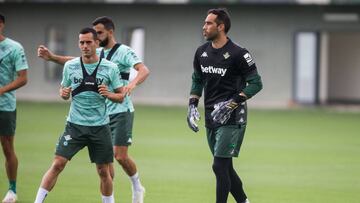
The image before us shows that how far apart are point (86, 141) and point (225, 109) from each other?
5.34 feet

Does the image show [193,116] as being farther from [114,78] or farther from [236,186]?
[114,78]

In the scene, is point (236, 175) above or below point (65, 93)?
below

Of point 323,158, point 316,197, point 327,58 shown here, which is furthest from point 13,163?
point 327,58

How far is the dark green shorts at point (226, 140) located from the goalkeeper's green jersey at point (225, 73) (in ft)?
0.23

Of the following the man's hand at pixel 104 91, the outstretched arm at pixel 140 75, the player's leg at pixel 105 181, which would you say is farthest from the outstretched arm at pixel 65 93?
the outstretched arm at pixel 140 75

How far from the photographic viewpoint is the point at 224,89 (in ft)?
35.6

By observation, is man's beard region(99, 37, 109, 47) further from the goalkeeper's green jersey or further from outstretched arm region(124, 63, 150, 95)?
the goalkeeper's green jersey

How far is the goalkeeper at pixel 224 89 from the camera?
10656 millimetres

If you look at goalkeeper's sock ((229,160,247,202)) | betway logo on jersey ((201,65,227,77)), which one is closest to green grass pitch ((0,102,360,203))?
goalkeeper's sock ((229,160,247,202))

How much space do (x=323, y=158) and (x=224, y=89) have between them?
790cm

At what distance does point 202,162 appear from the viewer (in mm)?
17344

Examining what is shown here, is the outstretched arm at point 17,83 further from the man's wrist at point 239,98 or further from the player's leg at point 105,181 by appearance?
the man's wrist at point 239,98

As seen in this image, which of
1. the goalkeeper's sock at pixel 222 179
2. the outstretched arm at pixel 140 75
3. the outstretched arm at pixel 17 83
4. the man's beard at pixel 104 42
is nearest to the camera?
the goalkeeper's sock at pixel 222 179

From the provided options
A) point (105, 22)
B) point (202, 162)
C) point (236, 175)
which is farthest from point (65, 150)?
point (202, 162)
